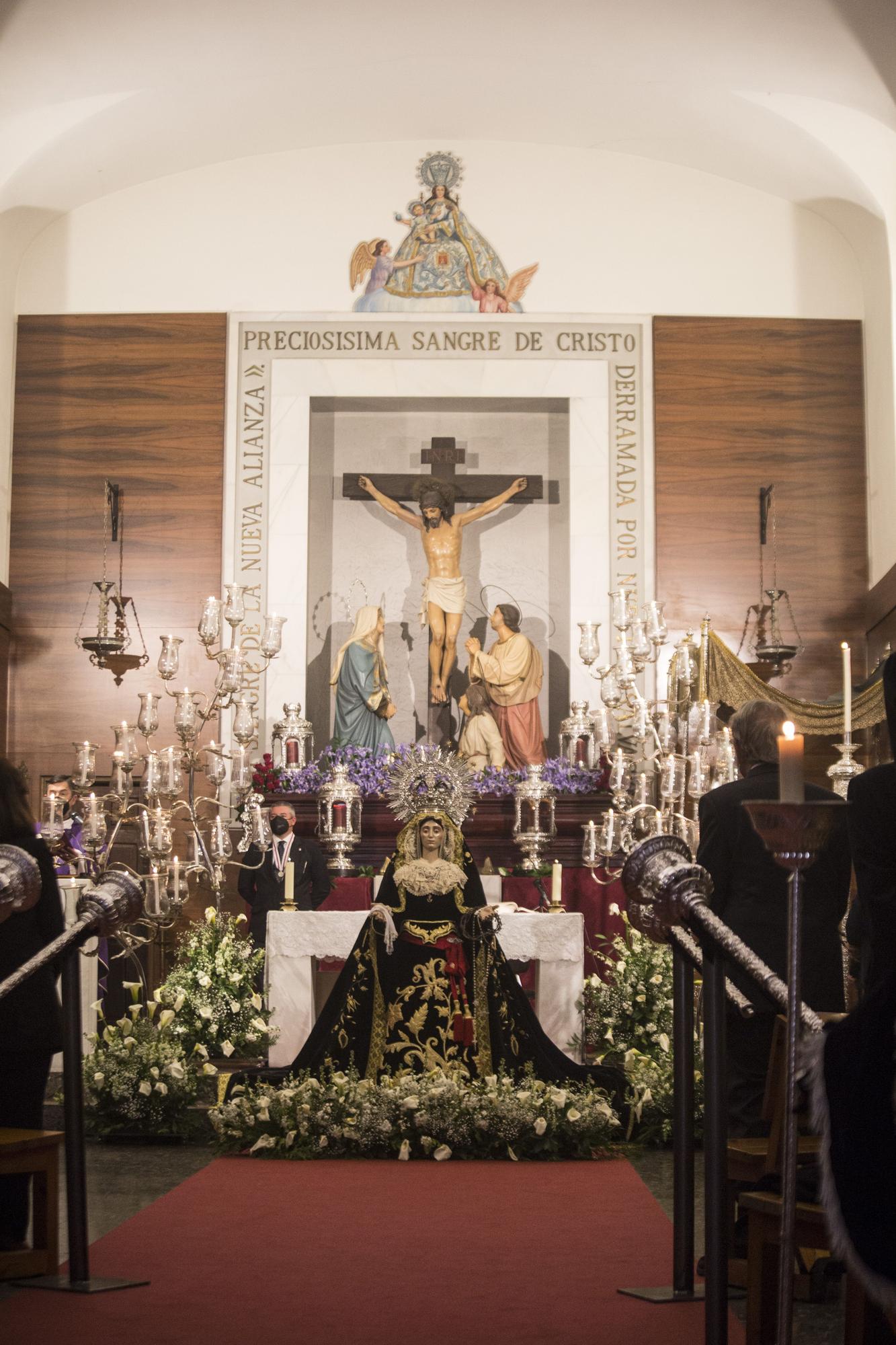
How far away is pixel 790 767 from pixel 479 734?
11126 millimetres

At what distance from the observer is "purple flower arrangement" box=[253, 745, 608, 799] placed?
12.5 metres

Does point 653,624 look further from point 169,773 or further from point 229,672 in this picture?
point 169,773

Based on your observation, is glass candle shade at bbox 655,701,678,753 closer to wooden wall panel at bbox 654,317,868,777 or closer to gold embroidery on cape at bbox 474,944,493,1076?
gold embroidery on cape at bbox 474,944,493,1076

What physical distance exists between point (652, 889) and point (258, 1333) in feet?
5.32

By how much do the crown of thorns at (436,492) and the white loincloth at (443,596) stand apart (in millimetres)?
718

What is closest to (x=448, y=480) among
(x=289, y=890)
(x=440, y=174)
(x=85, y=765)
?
(x=440, y=174)

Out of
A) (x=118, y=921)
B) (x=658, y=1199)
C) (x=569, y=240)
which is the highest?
(x=569, y=240)

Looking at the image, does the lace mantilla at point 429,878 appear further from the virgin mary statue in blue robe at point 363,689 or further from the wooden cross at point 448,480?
the wooden cross at point 448,480

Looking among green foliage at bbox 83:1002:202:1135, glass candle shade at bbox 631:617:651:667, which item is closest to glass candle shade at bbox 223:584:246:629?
glass candle shade at bbox 631:617:651:667

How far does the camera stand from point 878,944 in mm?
3422

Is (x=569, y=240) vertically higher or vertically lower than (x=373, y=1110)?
higher

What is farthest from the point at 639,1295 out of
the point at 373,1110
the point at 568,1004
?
the point at 568,1004

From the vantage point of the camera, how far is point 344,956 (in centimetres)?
900

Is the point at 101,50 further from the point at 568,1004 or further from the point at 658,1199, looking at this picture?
the point at 658,1199
